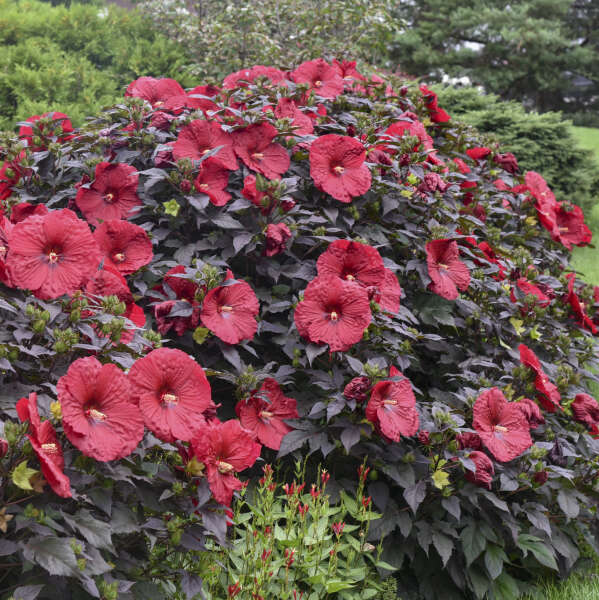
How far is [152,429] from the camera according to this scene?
1341 mm

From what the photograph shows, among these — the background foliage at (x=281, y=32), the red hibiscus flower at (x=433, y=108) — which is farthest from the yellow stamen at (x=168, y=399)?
the background foliage at (x=281, y=32)

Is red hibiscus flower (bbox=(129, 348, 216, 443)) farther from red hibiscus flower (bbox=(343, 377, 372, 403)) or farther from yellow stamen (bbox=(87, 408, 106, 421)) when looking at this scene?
red hibiscus flower (bbox=(343, 377, 372, 403))

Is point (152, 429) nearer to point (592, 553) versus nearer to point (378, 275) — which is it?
point (378, 275)

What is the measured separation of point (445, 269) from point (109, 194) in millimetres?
1235

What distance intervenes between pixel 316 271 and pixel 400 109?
50.7 inches

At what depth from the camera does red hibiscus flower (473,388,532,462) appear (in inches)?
76.1

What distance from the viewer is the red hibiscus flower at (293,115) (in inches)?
100

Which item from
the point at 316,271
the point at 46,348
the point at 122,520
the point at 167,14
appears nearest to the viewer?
the point at 122,520

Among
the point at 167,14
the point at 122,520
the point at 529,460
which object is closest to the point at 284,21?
the point at 167,14

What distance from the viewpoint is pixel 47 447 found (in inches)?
44.0

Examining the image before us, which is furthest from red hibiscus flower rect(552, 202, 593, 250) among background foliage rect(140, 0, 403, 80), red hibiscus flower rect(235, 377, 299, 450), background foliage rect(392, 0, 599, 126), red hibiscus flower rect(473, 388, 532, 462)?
background foliage rect(392, 0, 599, 126)

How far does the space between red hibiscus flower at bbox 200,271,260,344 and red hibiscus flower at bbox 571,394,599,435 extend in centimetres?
123

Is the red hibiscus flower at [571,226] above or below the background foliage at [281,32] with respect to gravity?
above

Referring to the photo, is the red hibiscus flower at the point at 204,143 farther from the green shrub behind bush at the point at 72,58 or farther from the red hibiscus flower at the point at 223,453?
the green shrub behind bush at the point at 72,58
